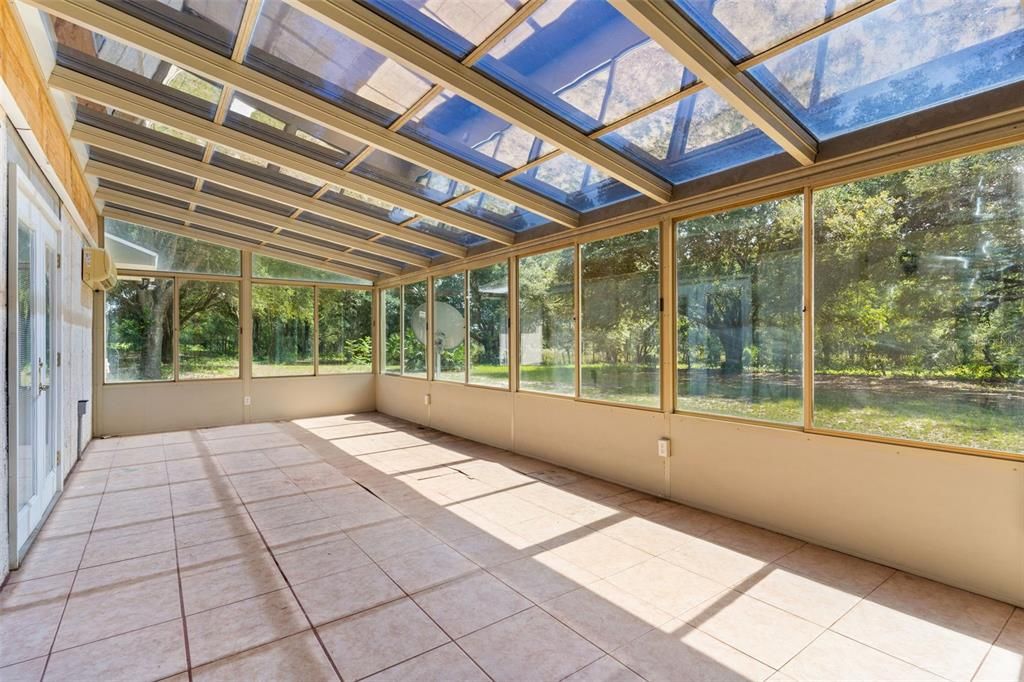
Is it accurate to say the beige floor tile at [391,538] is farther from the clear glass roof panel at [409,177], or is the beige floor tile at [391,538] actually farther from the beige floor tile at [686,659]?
the clear glass roof panel at [409,177]

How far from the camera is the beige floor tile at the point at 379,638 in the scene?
1983mm

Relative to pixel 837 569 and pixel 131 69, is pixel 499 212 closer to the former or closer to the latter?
pixel 131 69

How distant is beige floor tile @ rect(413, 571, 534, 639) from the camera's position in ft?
7.41

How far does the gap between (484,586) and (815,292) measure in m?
2.72

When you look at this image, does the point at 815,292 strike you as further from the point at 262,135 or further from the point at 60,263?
the point at 60,263

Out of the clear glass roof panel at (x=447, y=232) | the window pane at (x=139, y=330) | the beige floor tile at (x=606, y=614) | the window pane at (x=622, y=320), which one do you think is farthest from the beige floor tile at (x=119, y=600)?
the window pane at (x=139, y=330)

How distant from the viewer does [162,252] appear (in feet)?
22.7

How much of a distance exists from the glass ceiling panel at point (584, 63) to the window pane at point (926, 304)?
1427 mm

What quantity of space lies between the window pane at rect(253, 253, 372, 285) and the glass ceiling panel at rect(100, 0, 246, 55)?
5.30 meters

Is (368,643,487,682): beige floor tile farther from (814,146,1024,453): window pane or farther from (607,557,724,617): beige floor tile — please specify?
(814,146,1024,453): window pane

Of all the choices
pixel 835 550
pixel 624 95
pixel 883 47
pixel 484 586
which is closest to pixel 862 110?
pixel 883 47

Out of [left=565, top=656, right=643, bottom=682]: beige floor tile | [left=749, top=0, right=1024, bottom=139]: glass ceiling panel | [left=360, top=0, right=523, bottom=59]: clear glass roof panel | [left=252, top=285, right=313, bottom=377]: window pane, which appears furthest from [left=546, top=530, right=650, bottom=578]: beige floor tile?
[left=252, top=285, right=313, bottom=377]: window pane

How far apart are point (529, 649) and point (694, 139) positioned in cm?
312

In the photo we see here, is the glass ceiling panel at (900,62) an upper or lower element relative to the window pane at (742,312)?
upper
